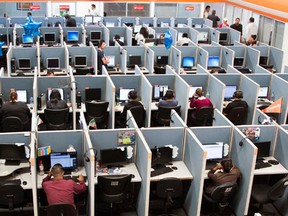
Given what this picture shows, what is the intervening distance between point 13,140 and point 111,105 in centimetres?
257

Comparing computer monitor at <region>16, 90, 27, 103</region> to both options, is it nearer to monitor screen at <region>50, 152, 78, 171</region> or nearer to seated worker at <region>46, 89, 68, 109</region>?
seated worker at <region>46, 89, 68, 109</region>

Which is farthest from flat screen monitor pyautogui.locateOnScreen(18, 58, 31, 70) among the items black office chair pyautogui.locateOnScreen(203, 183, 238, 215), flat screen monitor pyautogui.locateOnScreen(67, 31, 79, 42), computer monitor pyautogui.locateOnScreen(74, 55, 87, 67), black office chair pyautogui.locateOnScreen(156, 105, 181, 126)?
black office chair pyautogui.locateOnScreen(203, 183, 238, 215)

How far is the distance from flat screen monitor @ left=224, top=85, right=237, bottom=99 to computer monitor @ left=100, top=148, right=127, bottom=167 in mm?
3609

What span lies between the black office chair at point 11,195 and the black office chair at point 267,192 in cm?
313

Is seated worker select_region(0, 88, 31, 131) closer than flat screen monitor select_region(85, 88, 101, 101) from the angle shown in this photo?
Yes

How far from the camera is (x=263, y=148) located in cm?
666

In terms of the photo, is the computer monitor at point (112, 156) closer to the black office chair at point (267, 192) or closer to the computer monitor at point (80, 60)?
the black office chair at point (267, 192)

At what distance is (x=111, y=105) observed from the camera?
827 centimetres

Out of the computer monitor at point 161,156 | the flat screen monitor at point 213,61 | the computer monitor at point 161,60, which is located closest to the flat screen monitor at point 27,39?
the computer monitor at point 161,60

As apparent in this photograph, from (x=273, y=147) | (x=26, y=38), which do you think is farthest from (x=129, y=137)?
(x=26, y=38)

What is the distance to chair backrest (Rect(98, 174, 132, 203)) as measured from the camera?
5.59 metres

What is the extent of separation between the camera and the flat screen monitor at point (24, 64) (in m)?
10.6

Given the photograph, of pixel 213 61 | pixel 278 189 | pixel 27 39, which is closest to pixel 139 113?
pixel 278 189

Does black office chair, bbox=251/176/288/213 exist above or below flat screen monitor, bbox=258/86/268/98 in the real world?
below
